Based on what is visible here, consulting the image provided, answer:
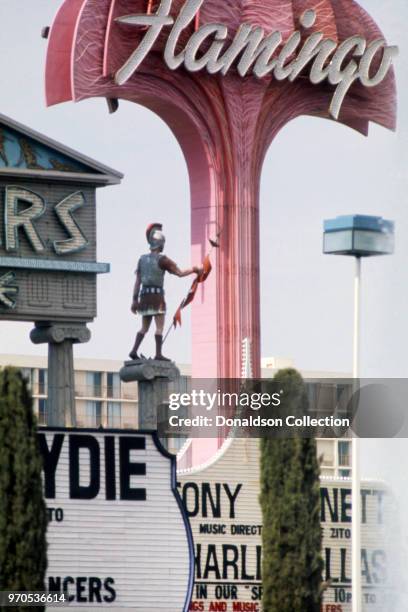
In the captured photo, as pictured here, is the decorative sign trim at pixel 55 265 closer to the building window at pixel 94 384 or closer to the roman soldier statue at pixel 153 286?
→ the roman soldier statue at pixel 153 286

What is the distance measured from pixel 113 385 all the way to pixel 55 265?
43957 mm

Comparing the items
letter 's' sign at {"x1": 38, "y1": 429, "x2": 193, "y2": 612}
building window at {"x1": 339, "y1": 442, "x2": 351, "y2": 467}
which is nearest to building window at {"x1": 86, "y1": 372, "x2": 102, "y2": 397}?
building window at {"x1": 339, "y1": 442, "x2": 351, "y2": 467}

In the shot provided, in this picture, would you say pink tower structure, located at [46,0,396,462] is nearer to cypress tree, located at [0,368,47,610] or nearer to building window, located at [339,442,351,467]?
cypress tree, located at [0,368,47,610]

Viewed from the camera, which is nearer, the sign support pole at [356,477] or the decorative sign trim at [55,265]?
the sign support pole at [356,477]

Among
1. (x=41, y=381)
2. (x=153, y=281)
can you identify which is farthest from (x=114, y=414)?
(x=153, y=281)

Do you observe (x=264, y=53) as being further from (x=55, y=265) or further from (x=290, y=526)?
(x=290, y=526)

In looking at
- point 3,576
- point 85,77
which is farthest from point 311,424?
point 85,77

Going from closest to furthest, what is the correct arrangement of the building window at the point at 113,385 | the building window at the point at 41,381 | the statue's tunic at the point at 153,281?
1. the statue's tunic at the point at 153,281
2. the building window at the point at 41,381
3. the building window at the point at 113,385

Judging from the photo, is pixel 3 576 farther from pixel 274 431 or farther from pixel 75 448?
pixel 274 431

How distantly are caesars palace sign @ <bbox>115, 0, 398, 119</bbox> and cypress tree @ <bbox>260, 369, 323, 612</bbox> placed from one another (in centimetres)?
985

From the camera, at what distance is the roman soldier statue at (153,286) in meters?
40.3

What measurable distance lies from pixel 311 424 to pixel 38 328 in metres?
7.66

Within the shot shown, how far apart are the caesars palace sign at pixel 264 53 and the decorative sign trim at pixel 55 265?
346cm

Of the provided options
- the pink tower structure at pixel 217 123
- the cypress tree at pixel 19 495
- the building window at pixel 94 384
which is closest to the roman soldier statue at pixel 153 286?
the pink tower structure at pixel 217 123
